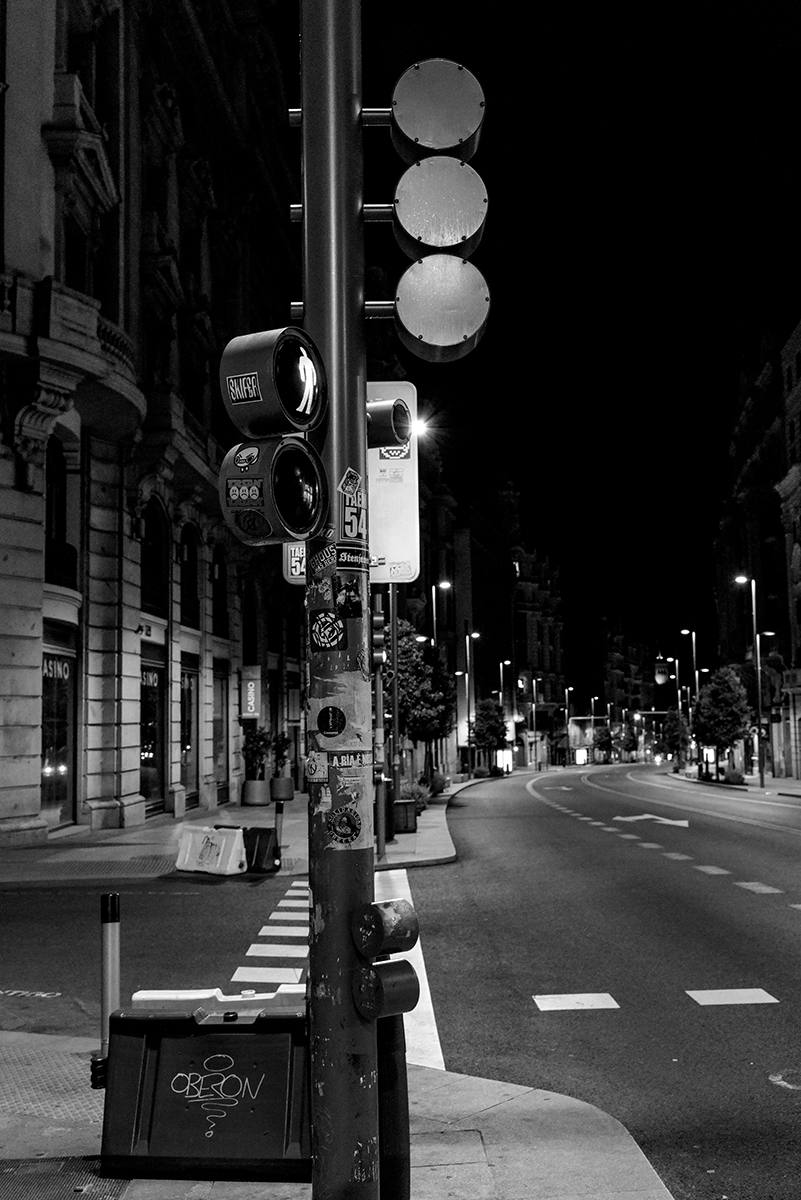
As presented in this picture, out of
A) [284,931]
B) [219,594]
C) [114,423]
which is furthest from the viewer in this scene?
[219,594]

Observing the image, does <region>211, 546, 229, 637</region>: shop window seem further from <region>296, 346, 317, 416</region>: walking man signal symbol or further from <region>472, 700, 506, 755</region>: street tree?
<region>472, 700, 506, 755</region>: street tree

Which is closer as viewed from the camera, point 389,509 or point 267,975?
Answer: point 389,509

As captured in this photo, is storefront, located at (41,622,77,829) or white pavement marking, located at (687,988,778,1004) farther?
storefront, located at (41,622,77,829)

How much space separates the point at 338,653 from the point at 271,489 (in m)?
0.73

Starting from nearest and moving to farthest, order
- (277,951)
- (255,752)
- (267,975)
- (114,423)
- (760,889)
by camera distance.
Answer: (267,975)
(277,951)
(760,889)
(114,423)
(255,752)

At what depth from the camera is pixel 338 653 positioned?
4.62 meters

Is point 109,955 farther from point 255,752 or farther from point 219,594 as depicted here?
point 219,594

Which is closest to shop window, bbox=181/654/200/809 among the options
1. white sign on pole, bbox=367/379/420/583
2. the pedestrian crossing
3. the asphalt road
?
the asphalt road

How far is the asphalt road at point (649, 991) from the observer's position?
6312 millimetres

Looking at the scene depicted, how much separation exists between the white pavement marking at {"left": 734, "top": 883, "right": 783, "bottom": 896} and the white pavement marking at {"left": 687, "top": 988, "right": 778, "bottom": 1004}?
5919 mm

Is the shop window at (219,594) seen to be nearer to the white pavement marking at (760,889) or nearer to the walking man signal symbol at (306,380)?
the white pavement marking at (760,889)

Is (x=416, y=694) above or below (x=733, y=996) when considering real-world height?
above

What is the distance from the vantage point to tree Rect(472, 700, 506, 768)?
94.2 m

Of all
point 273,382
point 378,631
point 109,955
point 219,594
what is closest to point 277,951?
point 109,955
